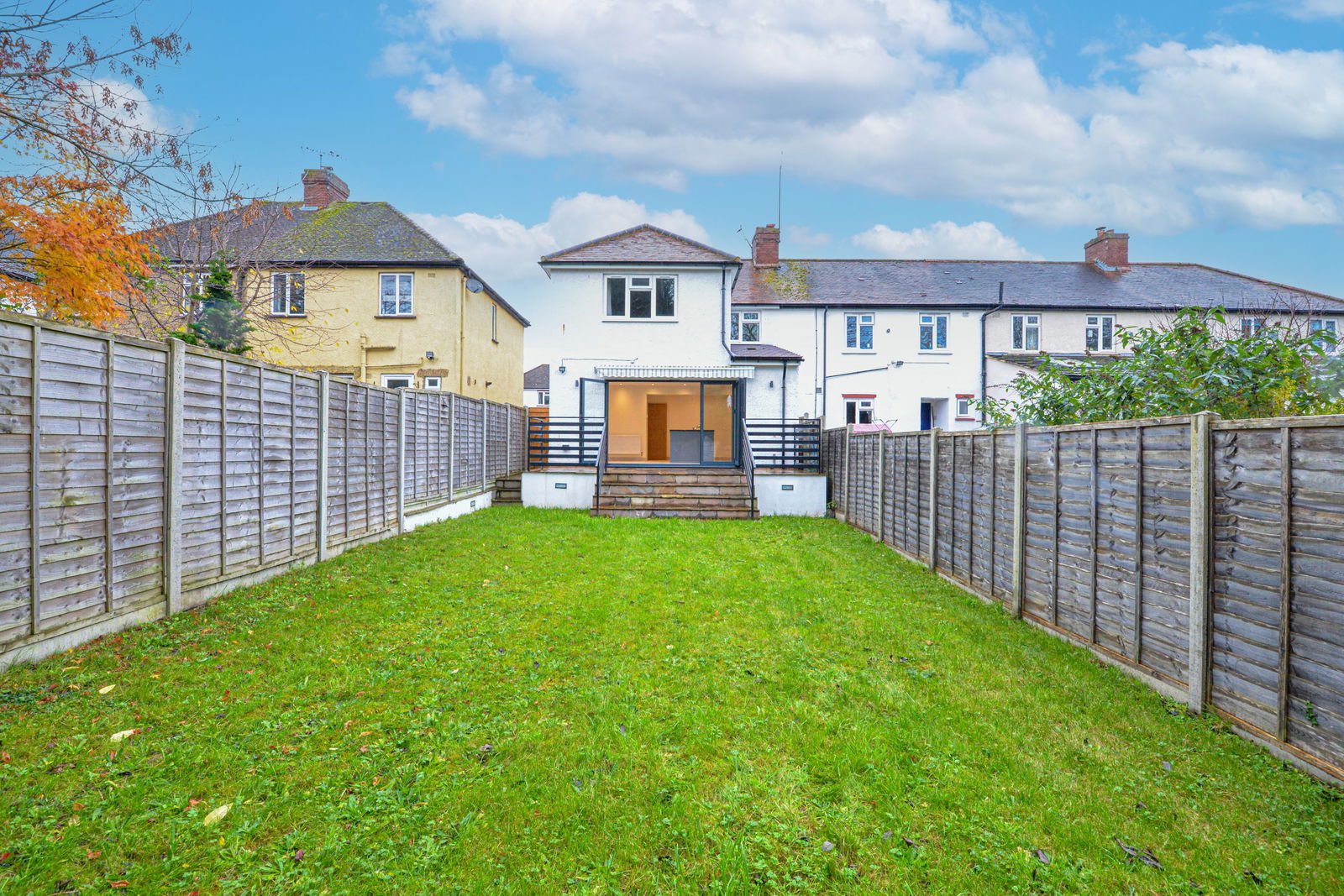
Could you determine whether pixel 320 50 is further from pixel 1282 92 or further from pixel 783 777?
pixel 1282 92

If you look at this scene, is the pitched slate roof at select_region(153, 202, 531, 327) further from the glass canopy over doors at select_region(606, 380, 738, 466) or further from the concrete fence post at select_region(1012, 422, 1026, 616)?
the concrete fence post at select_region(1012, 422, 1026, 616)

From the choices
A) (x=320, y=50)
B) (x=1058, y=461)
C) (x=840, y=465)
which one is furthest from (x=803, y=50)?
(x=1058, y=461)

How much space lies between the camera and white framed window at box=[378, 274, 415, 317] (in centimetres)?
1856

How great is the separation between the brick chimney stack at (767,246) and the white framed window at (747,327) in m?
3.57

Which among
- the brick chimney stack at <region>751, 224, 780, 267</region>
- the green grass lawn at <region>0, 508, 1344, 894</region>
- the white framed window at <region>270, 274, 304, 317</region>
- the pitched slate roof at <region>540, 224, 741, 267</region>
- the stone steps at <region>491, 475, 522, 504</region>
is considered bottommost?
the green grass lawn at <region>0, 508, 1344, 894</region>

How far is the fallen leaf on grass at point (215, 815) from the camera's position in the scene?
8.38 ft

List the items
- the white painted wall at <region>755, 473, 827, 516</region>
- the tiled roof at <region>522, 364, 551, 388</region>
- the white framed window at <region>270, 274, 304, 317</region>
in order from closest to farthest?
1. the white painted wall at <region>755, 473, 827, 516</region>
2. the white framed window at <region>270, 274, 304, 317</region>
3. the tiled roof at <region>522, 364, 551, 388</region>

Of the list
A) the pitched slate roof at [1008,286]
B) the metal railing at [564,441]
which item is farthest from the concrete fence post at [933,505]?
the pitched slate roof at [1008,286]

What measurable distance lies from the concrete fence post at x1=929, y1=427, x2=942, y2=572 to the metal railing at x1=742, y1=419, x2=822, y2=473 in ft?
23.8

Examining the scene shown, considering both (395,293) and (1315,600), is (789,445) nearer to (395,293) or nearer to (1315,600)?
(1315,600)

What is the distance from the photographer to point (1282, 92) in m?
12.2

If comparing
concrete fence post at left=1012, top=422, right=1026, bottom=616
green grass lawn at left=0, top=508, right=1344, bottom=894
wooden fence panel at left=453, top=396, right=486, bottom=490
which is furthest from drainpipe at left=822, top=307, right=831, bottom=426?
green grass lawn at left=0, top=508, right=1344, bottom=894

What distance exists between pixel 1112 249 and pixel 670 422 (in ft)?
70.0

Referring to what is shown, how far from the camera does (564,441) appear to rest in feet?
54.7
